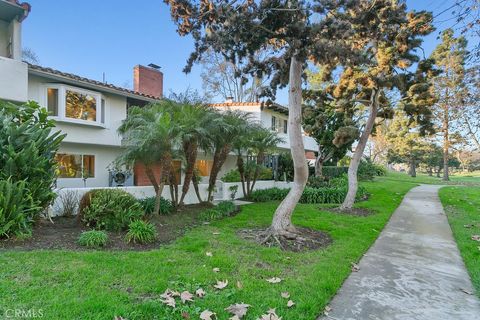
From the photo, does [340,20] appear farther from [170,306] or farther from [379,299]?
[170,306]

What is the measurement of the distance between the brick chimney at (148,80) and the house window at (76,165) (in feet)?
18.9

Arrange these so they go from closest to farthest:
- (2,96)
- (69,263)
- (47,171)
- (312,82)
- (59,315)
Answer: (59,315)
(69,263)
(47,171)
(2,96)
(312,82)

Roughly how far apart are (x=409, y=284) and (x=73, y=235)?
6784 mm

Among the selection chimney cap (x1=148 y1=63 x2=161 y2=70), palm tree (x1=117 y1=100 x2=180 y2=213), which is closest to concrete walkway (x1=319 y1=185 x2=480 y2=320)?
palm tree (x1=117 y1=100 x2=180 y2=213)

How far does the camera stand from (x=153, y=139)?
329 inches

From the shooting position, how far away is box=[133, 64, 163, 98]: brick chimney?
18125 millimetres

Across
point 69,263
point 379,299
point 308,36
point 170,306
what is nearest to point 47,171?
point 69,263

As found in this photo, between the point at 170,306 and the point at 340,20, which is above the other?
the point at 340,20

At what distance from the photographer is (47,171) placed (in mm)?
6816

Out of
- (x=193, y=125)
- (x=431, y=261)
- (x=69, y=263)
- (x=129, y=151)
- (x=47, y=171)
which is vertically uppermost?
(x=193, y=125)

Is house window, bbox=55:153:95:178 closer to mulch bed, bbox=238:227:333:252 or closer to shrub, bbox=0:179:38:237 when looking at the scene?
shrub, bbox=0:179:38:237

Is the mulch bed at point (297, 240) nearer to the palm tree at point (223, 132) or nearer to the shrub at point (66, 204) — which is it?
the palm tree at point (223, 132)

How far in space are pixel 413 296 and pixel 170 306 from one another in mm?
3473

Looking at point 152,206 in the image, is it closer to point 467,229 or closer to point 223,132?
point 223,132
